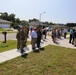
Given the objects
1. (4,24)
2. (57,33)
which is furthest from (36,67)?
(4,24)

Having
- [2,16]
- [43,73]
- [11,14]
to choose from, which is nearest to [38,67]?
[43,73]

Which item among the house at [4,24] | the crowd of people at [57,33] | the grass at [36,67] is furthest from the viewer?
the house at [4,24]

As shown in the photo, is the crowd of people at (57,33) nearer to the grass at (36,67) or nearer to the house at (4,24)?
the grass at (36,67)

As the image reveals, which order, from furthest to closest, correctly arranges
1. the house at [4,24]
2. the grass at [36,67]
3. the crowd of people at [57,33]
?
the house at [4,24]
the crowd of people at [57,33]
the grass at [36,67]

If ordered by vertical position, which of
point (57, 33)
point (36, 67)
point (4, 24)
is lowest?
point (36, 67)

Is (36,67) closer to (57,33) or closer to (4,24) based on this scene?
(57,33)

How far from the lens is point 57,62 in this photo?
8609 mm

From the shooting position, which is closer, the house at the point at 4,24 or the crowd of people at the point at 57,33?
the crowd of people at the point at 57,33

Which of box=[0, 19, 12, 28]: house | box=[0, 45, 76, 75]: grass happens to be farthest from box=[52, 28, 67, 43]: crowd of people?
box=[0, 19, 12, 28]: house

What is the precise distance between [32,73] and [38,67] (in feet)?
2.83

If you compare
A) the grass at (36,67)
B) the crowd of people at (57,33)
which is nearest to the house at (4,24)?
the crowd of people at (57,33)

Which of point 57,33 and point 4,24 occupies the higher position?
point 4,24

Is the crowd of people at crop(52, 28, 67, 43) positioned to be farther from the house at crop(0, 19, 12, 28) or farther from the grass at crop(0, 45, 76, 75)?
the house at crop(0, 19, 12, 28)

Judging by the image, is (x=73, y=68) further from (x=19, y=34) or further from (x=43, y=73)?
(x=19, y=34)
